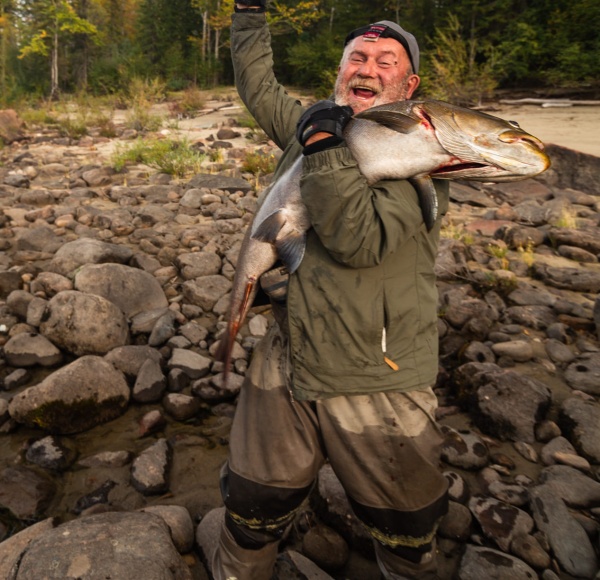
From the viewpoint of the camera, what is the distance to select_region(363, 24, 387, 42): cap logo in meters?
1.89

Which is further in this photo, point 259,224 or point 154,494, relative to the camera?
point 154,494

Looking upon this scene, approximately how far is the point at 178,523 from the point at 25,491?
931 millimetres

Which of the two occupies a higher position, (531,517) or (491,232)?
(491,232)

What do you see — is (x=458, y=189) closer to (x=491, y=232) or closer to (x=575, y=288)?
(x=491, y=232)

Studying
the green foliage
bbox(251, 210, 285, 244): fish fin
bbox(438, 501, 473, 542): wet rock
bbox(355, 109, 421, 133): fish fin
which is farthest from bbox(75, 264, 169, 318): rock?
the green foliage

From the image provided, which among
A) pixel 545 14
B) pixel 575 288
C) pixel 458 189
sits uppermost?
pixel 545 14

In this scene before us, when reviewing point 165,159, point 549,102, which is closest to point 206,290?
point 165,159

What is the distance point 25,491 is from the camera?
2402mm

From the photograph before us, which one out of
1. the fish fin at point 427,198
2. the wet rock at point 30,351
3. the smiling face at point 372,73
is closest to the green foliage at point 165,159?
the wet rock at point 30,351

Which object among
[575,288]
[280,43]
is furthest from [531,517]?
[280,43]

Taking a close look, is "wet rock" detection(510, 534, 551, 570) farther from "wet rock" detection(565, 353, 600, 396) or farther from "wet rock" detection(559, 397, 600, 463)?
"wet rock" detection(565, 353, 600, 396)

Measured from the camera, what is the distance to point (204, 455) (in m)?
2.78

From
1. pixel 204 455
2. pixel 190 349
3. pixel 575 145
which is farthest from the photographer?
pixel 575 145

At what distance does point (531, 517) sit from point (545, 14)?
66.1 feet
